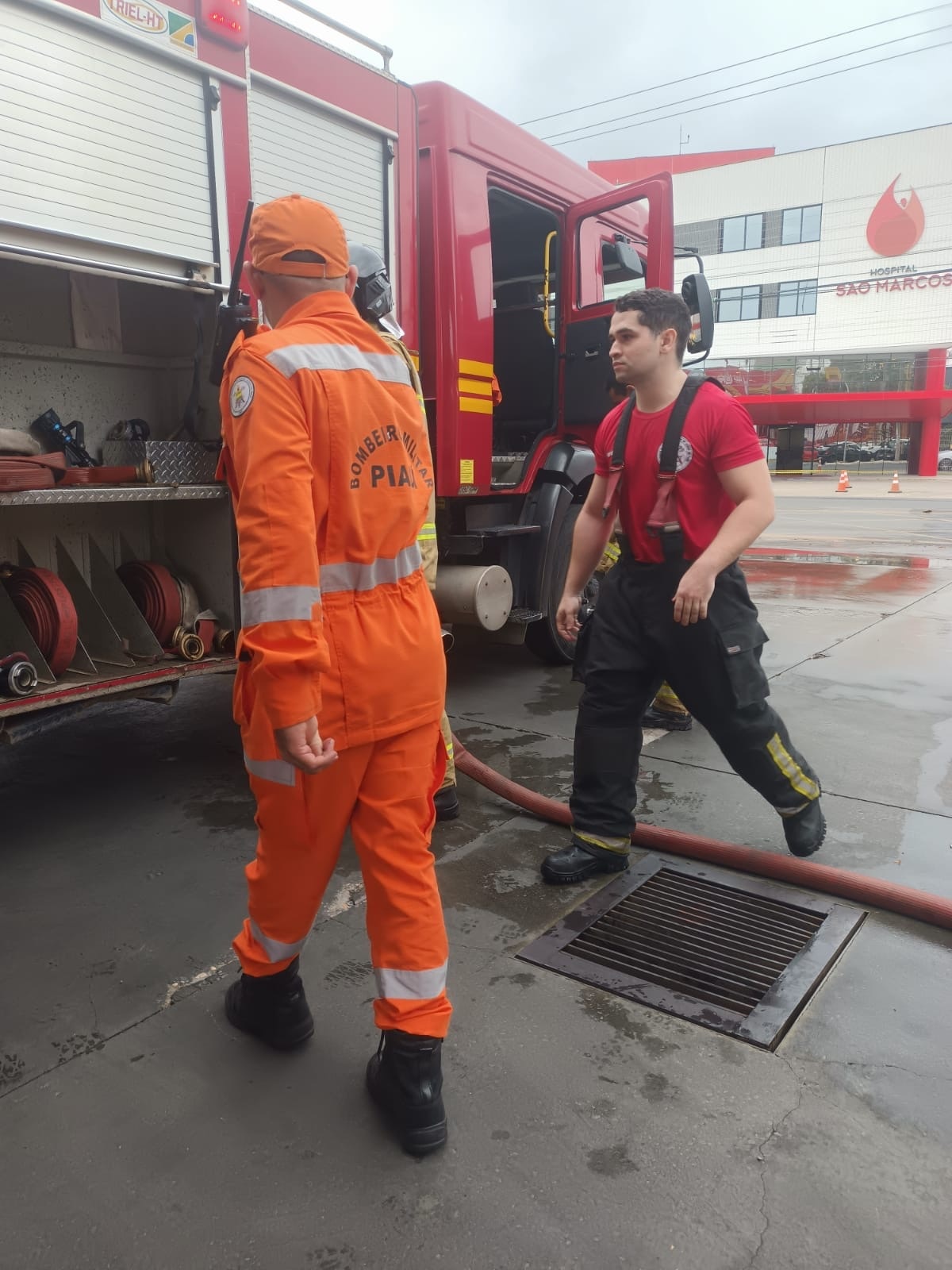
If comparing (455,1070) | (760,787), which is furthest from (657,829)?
(455,1070)

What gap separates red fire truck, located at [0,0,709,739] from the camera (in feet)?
10.1

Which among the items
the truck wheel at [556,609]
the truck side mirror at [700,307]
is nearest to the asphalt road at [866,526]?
the truck wheel at [556,609]

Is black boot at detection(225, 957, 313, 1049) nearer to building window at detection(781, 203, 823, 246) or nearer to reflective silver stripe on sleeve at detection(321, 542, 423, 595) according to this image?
reflective silver stripe on sleeve at detection(321, 542, 423, 595)

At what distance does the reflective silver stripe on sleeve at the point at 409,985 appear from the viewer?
1.90 metres

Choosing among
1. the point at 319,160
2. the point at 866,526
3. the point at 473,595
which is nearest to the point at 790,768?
the point at 473,595

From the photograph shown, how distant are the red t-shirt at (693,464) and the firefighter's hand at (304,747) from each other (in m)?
1.60

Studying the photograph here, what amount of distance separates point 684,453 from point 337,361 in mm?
1423

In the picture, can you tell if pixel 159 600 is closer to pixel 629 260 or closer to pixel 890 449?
pixel 629 260

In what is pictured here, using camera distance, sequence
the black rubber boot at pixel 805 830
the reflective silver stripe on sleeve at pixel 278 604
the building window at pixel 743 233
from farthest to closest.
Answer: the building window at pixel 743 233
the black rubber boot at pixel 805 830
the reflective silver stripe on sleeve at pixel 278 604

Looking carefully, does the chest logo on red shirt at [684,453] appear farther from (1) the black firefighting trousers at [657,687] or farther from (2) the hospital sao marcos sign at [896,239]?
(2) the hospital sao marcos sign at [896,239]

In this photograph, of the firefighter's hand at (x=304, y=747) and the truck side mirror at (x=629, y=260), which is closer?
the firefighter's hand at (x=304, y=747)

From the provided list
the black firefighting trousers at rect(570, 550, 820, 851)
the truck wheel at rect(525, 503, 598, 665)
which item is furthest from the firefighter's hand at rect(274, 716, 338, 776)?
the truck wheel at rect(525, 503, 598, 665)

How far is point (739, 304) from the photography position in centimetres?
4422

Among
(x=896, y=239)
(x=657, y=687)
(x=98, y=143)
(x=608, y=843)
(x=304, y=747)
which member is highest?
(x=896, y=239)
